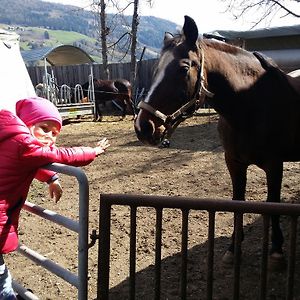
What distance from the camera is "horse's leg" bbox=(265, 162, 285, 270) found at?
3.28 m

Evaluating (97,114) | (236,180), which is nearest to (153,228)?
(236,180)

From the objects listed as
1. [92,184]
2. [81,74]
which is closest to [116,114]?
[81,74]

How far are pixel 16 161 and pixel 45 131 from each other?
0.94 ft

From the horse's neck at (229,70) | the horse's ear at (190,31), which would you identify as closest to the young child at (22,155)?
the horse's ear at (190,31)

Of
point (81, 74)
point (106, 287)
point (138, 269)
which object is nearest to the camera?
point (106, 287)

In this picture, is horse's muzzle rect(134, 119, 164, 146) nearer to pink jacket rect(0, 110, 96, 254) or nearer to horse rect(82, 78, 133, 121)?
pink jacket rect(0, 110, 96, 254)

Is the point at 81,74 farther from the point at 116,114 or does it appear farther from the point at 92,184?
the point at 92,184

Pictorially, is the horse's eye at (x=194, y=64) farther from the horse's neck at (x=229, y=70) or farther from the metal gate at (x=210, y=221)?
the metal gate at (x=210, y=221)

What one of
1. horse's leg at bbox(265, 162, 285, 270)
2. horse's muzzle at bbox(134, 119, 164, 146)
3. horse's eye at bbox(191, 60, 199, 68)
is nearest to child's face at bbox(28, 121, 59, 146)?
horse's muzzle at bbox(134, 119, 164, 146)

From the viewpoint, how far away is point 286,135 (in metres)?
3.26

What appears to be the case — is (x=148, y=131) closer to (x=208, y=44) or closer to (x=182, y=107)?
(x=182, y=107)

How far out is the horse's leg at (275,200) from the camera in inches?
129

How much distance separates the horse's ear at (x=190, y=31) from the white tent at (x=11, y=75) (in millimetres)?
2044

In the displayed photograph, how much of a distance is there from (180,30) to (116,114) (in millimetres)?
13860
